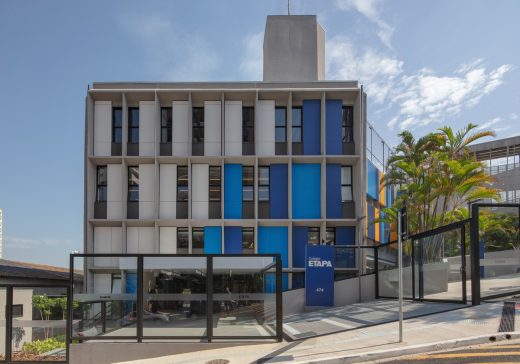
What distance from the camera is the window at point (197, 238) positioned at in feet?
78.4

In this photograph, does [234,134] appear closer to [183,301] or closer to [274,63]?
[274,63]

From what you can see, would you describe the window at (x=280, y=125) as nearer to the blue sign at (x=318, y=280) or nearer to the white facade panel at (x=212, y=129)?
the white facade panel at (x=212, y=129)

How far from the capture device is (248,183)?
80.1 ft

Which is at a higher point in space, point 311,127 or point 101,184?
point 311,127

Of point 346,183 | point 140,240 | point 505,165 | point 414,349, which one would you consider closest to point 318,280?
point 346,183

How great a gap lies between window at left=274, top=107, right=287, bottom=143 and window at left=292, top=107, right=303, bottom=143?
1.58 feet

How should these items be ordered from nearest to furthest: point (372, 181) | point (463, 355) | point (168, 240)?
point (463, 355) < point (168, 240) < point (372, 181)

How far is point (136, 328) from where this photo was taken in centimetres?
1166

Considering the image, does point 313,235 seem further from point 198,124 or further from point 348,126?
point 198,124

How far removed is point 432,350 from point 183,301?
6062mm

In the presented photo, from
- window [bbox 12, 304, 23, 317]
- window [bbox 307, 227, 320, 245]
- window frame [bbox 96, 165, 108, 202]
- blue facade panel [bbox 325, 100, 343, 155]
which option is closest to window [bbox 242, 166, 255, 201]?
window [bbox 307, 227, 320, 245]

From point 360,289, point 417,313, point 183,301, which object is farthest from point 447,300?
point 183,301

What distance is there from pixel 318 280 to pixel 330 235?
251 inches

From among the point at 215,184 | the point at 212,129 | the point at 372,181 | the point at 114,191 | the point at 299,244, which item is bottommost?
the point at 299,244
